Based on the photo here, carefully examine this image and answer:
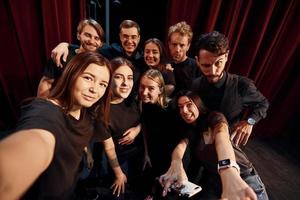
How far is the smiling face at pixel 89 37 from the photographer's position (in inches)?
66.0

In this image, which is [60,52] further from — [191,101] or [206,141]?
[206,141]

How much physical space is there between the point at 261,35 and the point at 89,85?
2.09 m

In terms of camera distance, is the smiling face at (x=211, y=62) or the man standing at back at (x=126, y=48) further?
the man standing at back at (x=126, y=48)

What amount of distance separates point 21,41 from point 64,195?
1.80 m

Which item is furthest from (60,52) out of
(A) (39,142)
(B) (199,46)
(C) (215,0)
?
(C) (215,0)

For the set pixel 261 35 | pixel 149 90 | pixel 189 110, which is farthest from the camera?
pixel 261 35

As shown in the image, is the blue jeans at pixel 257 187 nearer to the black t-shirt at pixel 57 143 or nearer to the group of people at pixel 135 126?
the group of people at pixel 135 126

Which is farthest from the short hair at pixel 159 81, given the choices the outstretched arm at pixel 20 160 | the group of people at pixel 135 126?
the outstretched arm at pixel 20 160

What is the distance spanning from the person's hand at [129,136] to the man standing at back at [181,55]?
542 millimetres

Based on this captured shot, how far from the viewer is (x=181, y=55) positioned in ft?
5.82

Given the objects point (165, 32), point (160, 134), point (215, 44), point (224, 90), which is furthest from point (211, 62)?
point (165, 32)

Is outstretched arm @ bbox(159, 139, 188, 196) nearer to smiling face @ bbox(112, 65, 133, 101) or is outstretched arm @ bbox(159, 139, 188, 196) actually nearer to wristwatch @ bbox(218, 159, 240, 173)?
wristwatch @ bbox(218, 159, 240, 173)

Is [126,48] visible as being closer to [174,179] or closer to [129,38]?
[129,38]

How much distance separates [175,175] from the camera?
3.60 ft
